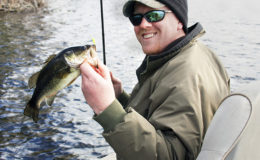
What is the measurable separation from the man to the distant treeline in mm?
23397

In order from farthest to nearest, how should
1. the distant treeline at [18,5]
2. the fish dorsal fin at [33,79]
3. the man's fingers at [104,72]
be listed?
the distant treeline at [18,5] < the fish dorsal fin at [33,79] < the man's fingers at [104,72]

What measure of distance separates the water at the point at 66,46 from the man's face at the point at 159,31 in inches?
159

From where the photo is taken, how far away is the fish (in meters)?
2.26

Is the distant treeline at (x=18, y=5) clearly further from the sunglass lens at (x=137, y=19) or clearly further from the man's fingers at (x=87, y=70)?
the man's fingers at (x=87, y=70)

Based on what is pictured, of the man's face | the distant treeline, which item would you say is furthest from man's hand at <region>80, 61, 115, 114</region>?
the distant treeline

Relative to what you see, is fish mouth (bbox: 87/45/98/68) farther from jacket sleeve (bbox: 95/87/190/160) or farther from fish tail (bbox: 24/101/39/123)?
fish tail (bbox: 24/101/39/123)

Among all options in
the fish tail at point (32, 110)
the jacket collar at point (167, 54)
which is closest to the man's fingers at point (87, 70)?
the jacket collar at point (167, 54)

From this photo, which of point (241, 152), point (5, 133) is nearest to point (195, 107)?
point (241, 152)

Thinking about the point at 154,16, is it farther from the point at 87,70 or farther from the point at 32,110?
the point at 32,110

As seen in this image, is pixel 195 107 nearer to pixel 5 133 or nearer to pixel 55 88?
pixel 55 88

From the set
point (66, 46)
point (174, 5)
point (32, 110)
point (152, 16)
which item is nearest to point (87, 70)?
point (152, 16)

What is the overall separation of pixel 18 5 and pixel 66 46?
1142 centimetres

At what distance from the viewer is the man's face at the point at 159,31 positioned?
2.50 metres

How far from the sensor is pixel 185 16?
2.59m
